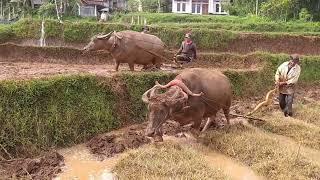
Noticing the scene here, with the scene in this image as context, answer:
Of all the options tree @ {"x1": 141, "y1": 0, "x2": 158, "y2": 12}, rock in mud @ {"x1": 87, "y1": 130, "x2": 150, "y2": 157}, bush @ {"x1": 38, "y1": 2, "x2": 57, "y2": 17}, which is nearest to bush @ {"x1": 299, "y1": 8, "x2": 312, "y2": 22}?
bush @ {"x1": 38, "y1": 2, "x2": 57, "y2": 17}

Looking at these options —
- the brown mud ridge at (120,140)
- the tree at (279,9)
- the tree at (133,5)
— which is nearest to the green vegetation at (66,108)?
the brown mud ridge at (120,140)

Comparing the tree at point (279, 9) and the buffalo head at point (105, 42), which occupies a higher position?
the tree at point (279, 9)

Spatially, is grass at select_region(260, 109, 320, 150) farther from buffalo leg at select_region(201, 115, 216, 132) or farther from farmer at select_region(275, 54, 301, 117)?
buffalo leg at select_region(201, 115, 216, 132)

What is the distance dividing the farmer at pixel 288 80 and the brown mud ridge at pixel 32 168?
22.7 ft

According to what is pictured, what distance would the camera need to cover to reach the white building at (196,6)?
173ft

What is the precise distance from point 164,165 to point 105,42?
6416 mm

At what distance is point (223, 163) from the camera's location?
34.1 ft

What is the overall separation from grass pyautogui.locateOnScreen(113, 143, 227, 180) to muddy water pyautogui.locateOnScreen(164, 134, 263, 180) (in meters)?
0.41

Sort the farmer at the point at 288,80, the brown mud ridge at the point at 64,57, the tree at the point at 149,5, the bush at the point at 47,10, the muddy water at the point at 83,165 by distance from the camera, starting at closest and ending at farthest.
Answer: the muddy water at the point at 83,165 < the farmer at the point at 288,80 < the brown mud ridge at the point at 64,57 < the bush at the point at 47,10 < the tree at the point at 149,5

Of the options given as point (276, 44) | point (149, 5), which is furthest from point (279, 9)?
point (149, 5)

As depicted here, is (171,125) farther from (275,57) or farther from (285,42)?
(285,42)

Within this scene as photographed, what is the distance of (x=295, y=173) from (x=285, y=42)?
16.6 metres

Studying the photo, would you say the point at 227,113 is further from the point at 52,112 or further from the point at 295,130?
the point at 52,112

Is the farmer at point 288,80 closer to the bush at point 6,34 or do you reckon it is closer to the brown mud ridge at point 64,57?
the brown mud ridge at point 64,57
